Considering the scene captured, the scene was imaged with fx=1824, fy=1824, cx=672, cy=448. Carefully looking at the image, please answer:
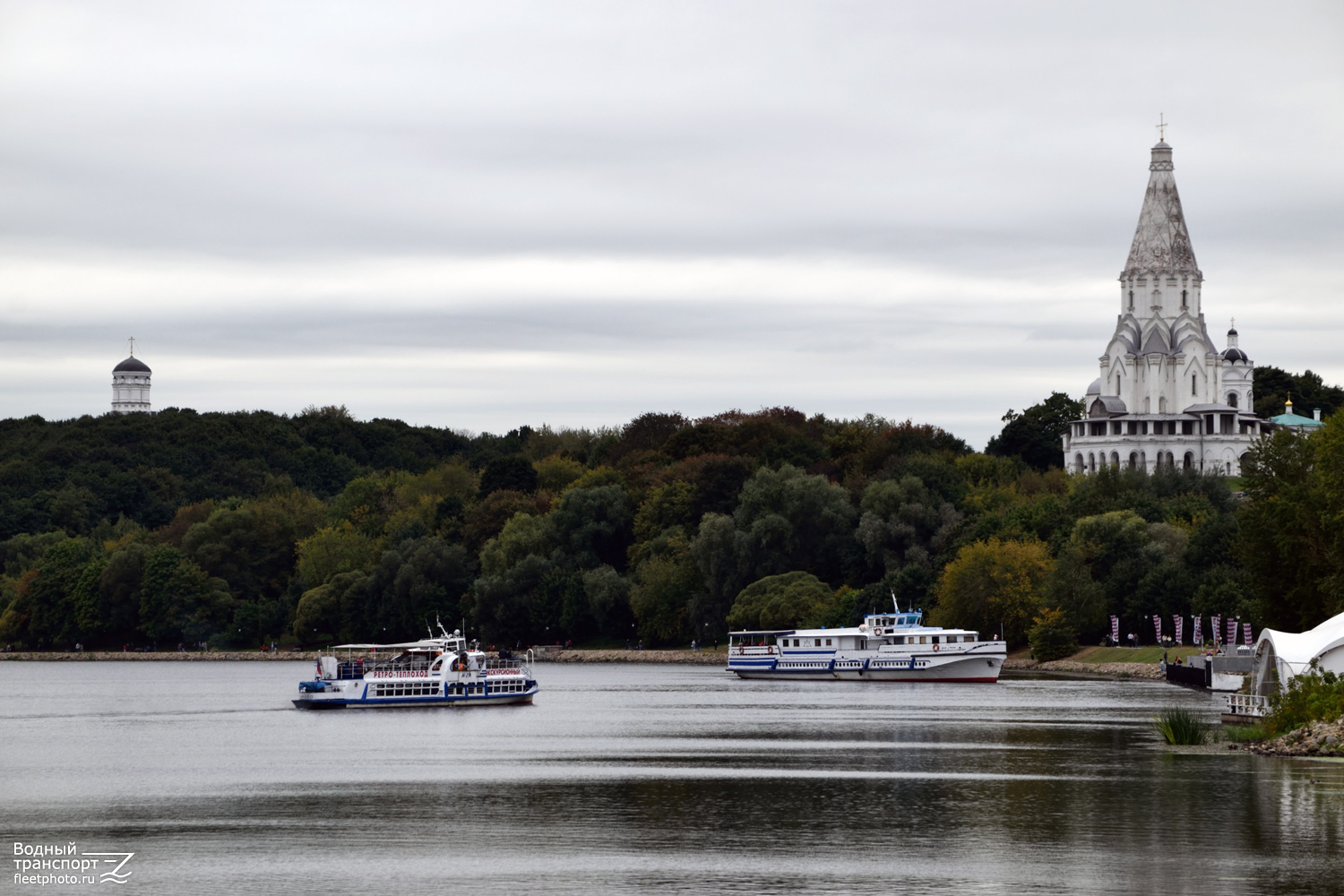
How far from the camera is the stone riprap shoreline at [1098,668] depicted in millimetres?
109688

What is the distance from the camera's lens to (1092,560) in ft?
407

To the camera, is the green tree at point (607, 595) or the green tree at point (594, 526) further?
the green tree at point (594, 526)

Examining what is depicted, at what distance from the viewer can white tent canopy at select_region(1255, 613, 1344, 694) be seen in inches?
2335

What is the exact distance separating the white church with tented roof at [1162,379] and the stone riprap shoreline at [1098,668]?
6213 cm

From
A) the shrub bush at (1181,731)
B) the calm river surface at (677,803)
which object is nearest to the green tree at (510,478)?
the calm river surface at (677,803)

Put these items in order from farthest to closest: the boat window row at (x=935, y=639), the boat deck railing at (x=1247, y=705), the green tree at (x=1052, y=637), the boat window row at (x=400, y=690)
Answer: the green tree at (x=1052, y=637) < the boat window row at (x=935, y=639) < the boat window row at (x=400, y=690) < the boat deck railing at (x=1247, y=705)

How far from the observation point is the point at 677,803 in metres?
47.3

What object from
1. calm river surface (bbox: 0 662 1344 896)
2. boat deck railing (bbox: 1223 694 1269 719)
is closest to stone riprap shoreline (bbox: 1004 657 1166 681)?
calm river surface (bbox: 0 662 1344 896)

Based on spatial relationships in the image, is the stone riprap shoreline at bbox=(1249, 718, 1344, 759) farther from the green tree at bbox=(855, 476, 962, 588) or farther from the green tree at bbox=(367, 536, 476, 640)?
the green tree at bbox=(367, 536, 476, 640)

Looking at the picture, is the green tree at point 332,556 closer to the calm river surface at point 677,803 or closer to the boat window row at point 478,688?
the boat window row at point 478,688

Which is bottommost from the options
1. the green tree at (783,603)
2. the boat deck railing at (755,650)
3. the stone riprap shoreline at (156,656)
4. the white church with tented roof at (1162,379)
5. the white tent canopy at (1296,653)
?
the stone riprap shoreline at (156,656)

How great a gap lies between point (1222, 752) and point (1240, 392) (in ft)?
468

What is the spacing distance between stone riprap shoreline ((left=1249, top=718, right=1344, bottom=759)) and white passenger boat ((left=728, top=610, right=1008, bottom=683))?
5557 cm

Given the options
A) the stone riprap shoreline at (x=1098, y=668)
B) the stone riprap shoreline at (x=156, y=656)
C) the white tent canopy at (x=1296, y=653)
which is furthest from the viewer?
the stone riprap shoreline at (x=156, y=656)
